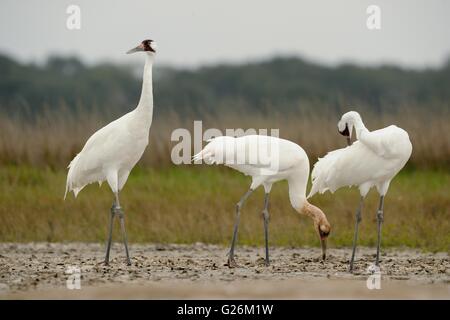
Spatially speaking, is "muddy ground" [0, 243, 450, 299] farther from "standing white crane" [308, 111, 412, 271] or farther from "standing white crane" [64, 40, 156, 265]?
"standing white crane" [64, 40, 156, 265]

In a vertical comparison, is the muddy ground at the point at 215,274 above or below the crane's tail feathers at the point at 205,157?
below

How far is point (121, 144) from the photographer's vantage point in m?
11.0

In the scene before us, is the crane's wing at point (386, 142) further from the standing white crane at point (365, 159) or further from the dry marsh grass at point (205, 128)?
the dry marsh grass at point (205, 128)

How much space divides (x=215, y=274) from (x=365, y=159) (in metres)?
2.06

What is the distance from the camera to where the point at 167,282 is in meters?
10.1

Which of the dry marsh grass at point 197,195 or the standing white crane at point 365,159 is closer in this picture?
the standing white crane at point 365,159

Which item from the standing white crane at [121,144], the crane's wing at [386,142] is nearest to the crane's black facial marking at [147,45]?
the standing white crane at [121,144]

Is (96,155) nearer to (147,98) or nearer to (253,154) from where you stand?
(147,98)

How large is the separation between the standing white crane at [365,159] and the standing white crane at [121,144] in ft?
6.78

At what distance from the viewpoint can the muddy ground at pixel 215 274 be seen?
948 cm

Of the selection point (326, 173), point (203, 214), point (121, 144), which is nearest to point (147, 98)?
point (121, 144)
